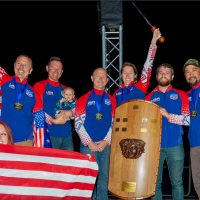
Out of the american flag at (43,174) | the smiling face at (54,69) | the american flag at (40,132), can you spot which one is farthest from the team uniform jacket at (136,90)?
the american flag at (43,174)

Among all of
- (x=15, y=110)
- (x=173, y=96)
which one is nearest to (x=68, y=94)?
(x=15, y=110)

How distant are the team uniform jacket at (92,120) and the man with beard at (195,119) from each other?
973 mm

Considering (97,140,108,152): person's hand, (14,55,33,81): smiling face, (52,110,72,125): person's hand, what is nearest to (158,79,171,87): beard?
(97,140,108,152): person's hand

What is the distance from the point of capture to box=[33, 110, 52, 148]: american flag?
4309 millimetres

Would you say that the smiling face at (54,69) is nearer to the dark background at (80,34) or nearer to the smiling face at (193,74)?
the smiling face at (193,74)

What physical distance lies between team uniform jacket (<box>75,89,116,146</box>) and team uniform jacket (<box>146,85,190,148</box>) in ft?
1.92

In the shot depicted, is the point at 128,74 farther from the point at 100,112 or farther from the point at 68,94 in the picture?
the point at 68,94

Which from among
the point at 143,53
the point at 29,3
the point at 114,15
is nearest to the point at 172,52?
the point at 143,53

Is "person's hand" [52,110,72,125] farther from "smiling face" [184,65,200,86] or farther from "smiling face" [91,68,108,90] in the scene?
"smiling face" [184,65,200,86]

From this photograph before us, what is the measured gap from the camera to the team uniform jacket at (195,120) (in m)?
4.39

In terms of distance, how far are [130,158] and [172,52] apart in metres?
13.4

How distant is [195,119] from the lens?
441 centimetres

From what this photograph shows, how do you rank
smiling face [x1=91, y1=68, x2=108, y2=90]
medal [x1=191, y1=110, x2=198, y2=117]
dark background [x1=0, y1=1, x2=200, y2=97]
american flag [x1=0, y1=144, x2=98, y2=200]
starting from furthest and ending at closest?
dark background [x1=0, y1=1, x2=200, y2=97] → smiling face [x1=91, y1=68, x2=108, y2=90] → medal [x1=191, y1=110, x2=198, y2=117] → american flag [x1=0, y1=144, x2=98, y2=200]

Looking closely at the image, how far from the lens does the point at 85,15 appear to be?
15.6 meters
